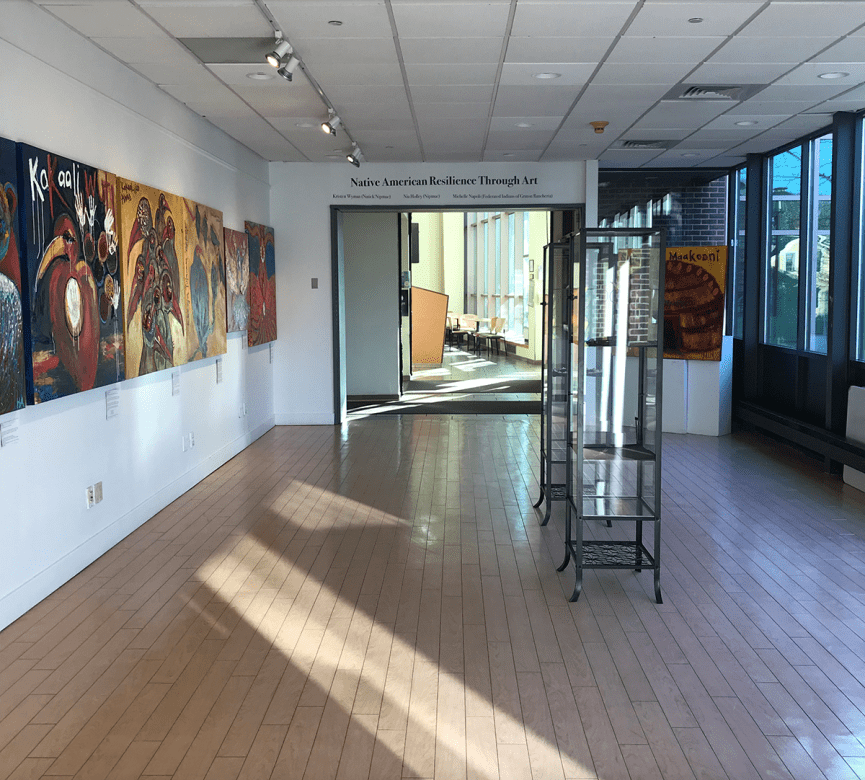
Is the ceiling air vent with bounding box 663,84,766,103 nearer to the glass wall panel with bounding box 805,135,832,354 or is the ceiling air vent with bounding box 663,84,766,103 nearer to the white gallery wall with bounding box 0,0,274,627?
the glass wall panel with bounding box 805,135,832,354

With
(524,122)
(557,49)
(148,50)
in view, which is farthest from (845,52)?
(148,50)

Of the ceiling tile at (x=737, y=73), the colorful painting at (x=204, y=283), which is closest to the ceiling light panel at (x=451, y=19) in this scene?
the ceiling tile at (x=737, y=73)

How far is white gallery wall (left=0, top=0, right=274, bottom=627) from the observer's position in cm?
438

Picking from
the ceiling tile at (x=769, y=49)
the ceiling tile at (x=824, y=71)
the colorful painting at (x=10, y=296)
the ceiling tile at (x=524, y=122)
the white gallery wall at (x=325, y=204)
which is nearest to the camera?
the colorful painting at (x=10, y=296)

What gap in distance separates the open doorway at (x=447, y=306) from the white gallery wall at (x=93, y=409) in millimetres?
3493

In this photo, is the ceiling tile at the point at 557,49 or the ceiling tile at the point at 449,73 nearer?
the ceiling tile at the point at 557,49

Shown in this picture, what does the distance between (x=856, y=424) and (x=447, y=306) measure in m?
13.5

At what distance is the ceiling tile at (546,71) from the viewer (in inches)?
231

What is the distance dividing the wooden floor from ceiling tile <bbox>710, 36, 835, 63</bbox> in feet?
10.4

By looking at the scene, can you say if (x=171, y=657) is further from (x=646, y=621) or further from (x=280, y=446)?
(x=280, y=446)

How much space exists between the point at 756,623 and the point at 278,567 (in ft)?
8.78

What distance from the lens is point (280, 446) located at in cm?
922

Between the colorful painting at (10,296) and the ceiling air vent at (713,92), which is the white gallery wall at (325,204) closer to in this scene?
the ceiling air vent at (713,92)

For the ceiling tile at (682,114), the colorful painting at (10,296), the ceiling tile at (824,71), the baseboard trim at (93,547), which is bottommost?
the baseboard trim at (93,547)
